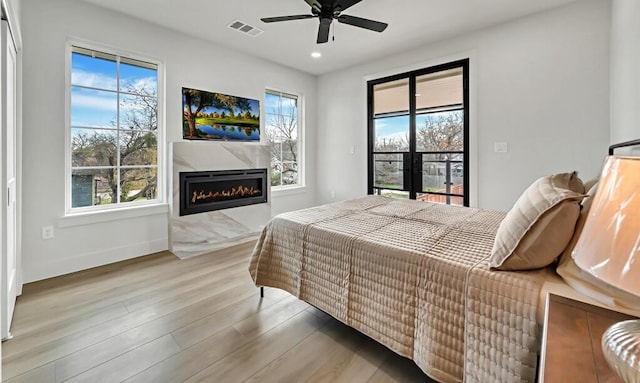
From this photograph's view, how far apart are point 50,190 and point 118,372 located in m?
2.18

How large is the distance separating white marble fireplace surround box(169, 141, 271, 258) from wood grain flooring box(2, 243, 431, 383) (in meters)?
0.88

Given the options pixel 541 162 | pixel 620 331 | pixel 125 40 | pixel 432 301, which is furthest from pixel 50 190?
pixel 541 162

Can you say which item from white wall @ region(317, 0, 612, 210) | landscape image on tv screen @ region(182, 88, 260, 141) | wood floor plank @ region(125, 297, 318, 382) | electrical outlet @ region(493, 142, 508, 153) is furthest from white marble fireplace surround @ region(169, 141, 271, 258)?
electrical outlet @ region(493, 142, 508, 153)

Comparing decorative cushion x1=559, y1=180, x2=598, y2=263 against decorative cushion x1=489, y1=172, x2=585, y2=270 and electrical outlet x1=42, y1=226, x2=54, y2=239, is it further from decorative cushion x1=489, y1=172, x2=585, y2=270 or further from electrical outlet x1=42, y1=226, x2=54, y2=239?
electrical outlet x1=42, y1=226, x2=54, y2=239

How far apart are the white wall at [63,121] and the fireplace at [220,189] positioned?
0.37 meters

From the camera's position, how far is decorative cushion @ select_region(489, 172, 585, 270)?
1.16m

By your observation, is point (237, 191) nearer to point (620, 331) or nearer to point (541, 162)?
point (541, 162)

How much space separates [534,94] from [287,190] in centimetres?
362

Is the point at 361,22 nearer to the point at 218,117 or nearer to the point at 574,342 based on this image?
the point at 218,117

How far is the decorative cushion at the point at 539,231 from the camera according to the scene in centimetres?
116

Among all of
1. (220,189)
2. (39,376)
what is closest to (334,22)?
(220,189)

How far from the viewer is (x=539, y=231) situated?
1195mm

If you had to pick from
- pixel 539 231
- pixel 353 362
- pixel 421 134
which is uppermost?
pixel 421 134

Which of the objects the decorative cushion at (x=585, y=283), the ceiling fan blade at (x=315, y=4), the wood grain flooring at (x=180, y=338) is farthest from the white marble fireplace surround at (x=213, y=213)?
the decorative cushion at (x=585, y=283)
